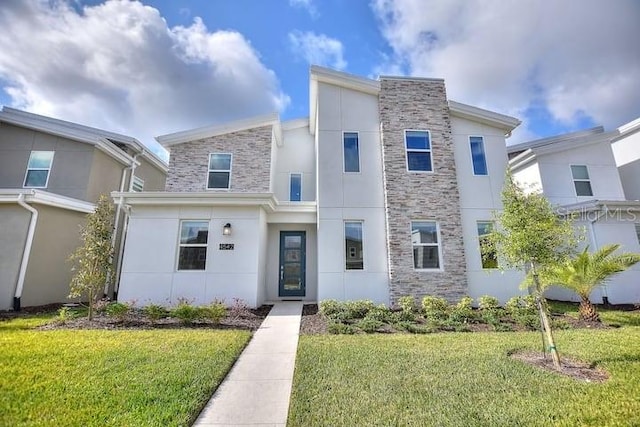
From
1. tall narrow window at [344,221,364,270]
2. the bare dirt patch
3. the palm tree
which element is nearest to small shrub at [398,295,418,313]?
tall narrow window at [344,221,364,270]

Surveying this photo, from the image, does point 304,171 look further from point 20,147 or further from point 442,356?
point 20,147

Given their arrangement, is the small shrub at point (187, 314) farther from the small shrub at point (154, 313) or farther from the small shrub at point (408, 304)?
the small shrub at point (408, 304)

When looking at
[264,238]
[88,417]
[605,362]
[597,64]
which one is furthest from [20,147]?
[597,64]

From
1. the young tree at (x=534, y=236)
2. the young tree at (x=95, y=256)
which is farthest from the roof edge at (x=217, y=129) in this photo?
the young tree at (x=534, y=236)

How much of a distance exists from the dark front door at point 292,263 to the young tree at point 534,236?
767cm

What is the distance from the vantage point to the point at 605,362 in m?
4.89

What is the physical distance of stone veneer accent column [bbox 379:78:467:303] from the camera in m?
10.0

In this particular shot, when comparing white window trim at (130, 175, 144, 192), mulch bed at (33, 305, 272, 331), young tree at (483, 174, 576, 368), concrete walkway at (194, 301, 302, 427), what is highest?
white window trim at (130, 175, 144, 192)

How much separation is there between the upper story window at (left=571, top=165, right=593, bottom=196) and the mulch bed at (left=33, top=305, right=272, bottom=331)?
1512 centimetres

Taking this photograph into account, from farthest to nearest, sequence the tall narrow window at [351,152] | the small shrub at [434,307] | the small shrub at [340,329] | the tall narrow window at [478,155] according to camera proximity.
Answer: the tall narrow window at [478,155]
the tall narrow window at [351,152]
the small shrub at [434,307]
the small shrub at [340,329]

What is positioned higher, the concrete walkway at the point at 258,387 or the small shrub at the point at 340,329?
the small shrub at the point at 340,329

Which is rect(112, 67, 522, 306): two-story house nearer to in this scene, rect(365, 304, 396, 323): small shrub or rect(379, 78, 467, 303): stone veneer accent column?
rect(379, 78, 467, 303): stone veneer accent column

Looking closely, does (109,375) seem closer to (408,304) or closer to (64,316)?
(64,316)

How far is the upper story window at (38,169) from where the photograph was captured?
39.7 feet
